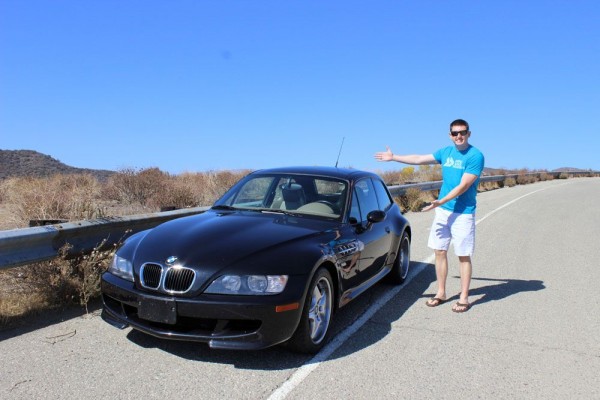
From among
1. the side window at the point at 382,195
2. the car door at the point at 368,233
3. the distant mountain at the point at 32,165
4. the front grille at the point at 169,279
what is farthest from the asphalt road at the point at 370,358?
the distant mountain at the point at 32,165

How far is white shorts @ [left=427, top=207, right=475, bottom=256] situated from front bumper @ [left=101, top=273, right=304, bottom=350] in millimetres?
2628

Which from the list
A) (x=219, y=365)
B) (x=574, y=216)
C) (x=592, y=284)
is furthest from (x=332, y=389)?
(x=574, y=216)

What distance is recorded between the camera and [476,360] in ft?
14.1

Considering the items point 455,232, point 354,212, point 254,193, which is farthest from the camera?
point 455,232

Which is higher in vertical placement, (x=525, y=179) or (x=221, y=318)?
(x=525, y=179)

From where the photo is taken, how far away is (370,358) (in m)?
4.23

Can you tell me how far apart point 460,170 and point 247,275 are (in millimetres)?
3035

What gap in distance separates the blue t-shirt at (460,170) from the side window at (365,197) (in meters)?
0.82

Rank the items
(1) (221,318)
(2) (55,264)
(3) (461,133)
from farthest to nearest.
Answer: (3) (461,133), (2) (55,264), (1) (221,318)

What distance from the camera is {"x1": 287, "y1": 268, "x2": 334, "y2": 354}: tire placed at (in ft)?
13.4

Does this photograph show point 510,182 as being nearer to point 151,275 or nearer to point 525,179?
point 525,179

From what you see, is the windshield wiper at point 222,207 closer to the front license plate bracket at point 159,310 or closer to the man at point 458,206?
the front license plate bracket at point 159,310

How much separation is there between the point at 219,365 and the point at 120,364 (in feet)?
2.45

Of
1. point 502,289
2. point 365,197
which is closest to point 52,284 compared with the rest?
point 365,197
